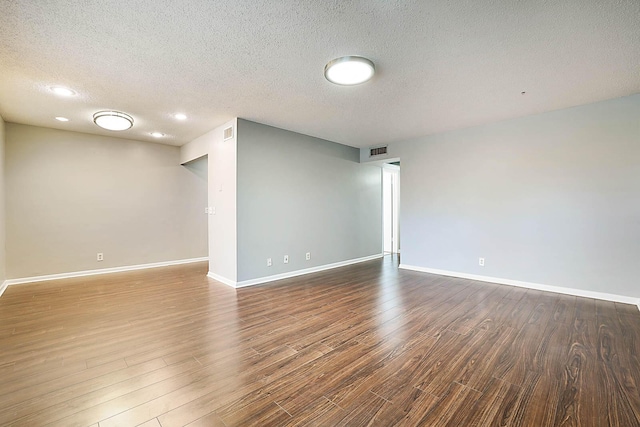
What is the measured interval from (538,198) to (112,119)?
6388 millimetres

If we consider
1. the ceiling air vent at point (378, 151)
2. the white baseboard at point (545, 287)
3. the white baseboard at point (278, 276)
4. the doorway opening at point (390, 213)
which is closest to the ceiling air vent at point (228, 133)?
the white baseboard at point (278, 276)

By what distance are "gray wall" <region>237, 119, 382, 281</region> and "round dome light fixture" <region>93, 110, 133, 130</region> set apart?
66.3 inches

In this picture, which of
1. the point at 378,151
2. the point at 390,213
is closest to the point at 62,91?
the point at 378,151

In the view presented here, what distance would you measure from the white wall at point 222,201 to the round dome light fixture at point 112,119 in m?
1.25

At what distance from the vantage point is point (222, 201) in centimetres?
444

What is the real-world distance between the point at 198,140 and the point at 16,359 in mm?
4108

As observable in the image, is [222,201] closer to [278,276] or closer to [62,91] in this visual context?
[278,276]

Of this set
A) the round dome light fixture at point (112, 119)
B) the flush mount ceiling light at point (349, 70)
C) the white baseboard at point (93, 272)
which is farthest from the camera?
the white baseboard at point (93, 272)

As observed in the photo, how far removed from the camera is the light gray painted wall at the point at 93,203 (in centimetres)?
439

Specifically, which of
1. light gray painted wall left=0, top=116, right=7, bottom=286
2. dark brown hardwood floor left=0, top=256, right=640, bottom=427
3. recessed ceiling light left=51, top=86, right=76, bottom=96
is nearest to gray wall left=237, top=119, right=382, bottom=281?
dark brown hardwood floor left=0, top=256, right=640, bottom=427

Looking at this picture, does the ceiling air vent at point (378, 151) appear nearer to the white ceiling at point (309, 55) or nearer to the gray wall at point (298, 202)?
the gray wall at point (298, 202)

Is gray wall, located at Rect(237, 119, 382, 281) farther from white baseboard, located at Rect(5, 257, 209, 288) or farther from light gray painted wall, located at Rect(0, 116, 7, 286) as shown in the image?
light gray painted wall, located at Rect(0, 116, 7, 286)

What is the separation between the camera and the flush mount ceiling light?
2.43 metres

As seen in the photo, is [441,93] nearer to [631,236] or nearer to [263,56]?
[263,56]
